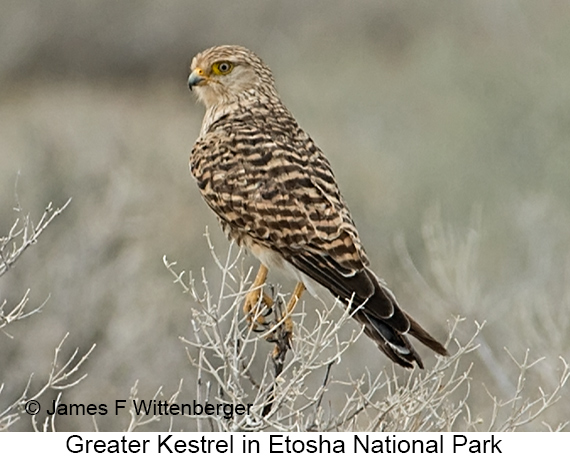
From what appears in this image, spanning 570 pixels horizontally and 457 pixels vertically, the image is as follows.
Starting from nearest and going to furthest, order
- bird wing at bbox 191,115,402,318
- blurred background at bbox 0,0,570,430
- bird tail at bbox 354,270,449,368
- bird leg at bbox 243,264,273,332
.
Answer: bird tail at bbox 354,270,449,368
bird wing at bbox 191,115,402,318
bird leg at bbox 243,264,273,332
blurred background at bbox 0,0,570,430

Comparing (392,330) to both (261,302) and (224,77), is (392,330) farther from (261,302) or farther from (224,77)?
(224,77)

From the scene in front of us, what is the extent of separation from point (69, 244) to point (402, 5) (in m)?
13.0

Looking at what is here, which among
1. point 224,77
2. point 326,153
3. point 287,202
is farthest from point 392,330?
point 326,153

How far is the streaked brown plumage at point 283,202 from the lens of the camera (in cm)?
462

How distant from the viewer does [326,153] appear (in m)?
14.0

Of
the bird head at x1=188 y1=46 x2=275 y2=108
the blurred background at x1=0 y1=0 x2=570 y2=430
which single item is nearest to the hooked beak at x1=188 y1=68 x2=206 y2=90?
the bird head at x1=188 y1=46 x2=275 y2=108

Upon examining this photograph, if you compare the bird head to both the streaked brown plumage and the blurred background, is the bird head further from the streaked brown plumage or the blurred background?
the blurred background

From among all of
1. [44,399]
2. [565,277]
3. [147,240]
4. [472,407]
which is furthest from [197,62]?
[147,240]

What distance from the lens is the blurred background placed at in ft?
26.3

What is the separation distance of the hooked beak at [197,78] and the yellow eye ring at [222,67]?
6 centimetres

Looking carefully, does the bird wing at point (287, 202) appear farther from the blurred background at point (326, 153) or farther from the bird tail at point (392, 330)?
the blurred background at point (326, 153)

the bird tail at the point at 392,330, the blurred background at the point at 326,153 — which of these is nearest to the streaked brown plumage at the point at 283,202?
the bird tail at the point at 392,330

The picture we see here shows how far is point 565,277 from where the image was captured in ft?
28.7

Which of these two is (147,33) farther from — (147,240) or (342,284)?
(342,284)
